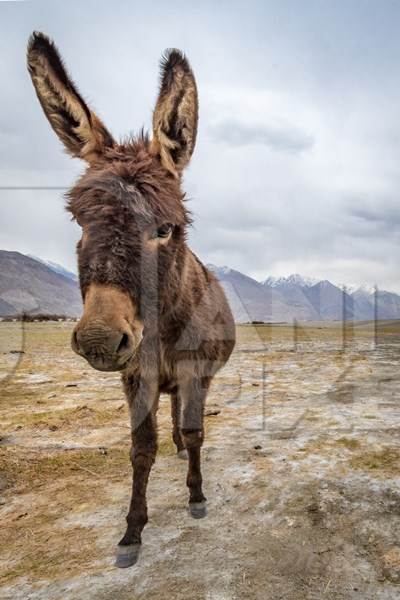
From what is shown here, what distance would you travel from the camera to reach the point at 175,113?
3342mm

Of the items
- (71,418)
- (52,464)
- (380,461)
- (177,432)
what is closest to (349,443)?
(380,461)

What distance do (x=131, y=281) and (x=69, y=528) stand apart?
104 inches

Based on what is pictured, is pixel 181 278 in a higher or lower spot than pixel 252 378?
higher

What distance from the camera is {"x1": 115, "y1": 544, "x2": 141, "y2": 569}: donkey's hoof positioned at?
9.67 ft

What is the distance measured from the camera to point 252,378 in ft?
35.1

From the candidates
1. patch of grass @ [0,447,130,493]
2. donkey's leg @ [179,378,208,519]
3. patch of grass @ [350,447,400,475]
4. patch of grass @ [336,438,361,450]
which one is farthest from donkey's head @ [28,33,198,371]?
patch of grass @ [336,438,361,450]

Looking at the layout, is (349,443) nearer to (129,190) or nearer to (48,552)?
(48,552)

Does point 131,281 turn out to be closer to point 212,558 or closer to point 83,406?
point 212,558

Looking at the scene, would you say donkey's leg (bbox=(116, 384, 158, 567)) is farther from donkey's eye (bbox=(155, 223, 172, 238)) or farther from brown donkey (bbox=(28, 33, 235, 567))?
donkey's eye (bbox=(155, 223, 172, 238))

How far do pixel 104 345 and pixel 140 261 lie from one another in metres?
0.76

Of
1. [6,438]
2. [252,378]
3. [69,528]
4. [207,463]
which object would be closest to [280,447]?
[207,463]

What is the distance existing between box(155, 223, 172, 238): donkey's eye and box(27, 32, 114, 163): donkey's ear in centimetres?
98

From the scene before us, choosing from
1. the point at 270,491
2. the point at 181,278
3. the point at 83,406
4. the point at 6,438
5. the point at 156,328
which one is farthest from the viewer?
the point at 83,406

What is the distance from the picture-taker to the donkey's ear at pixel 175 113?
10.7 ft
